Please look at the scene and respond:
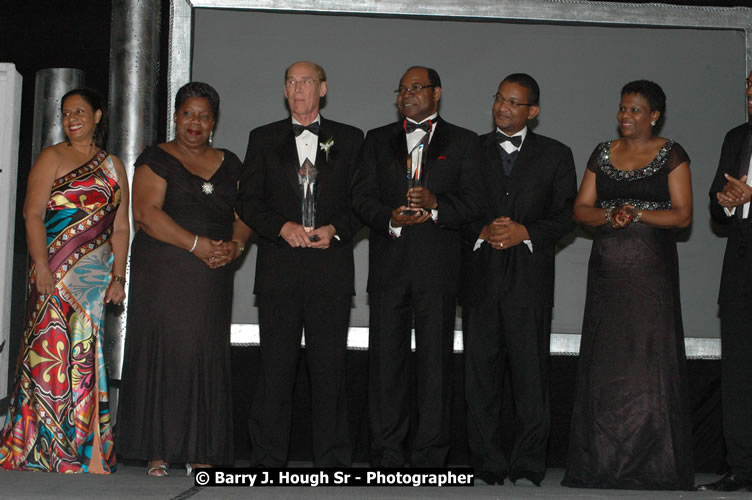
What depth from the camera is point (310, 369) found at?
13.6 feet

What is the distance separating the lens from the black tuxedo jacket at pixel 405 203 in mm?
4074

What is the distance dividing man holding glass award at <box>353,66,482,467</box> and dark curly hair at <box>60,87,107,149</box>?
50.5 inches

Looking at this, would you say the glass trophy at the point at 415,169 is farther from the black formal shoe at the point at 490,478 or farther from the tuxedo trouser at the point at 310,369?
the black formal shoe at the point at 490,478

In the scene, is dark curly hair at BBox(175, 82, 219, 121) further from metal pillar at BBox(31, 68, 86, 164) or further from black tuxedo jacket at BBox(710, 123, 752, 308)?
black tuxedo jacket at BBox(710, 123, 752, 308)

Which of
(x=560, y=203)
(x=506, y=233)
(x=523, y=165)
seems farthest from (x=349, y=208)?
(x=560, y=203)

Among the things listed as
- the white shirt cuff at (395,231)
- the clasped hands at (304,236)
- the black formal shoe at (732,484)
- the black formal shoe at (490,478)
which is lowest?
the black formal shoe at (490,478)

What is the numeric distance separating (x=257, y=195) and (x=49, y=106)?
5.03ft

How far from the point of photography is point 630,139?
13.9ft

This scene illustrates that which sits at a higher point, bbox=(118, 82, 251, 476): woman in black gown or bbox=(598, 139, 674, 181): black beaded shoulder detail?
bbox=(598, 139, 674, 181): black beaded shoulder detail

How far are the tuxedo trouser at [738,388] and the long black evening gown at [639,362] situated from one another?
0.18 meters

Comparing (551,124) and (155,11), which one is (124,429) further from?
(551,124)

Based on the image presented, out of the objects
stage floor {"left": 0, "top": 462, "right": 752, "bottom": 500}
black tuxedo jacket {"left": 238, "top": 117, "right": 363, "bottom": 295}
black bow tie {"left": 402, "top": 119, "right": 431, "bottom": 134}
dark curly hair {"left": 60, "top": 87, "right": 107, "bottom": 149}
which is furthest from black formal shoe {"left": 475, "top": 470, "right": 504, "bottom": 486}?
dark curly hair {"left": 60, "top": 87, "right": 107, "bottom": 149}

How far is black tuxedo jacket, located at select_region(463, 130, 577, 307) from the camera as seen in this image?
4191 mm

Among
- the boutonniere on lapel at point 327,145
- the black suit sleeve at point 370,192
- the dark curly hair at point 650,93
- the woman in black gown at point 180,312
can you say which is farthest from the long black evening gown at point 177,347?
the dark curly hair at point 650,93
